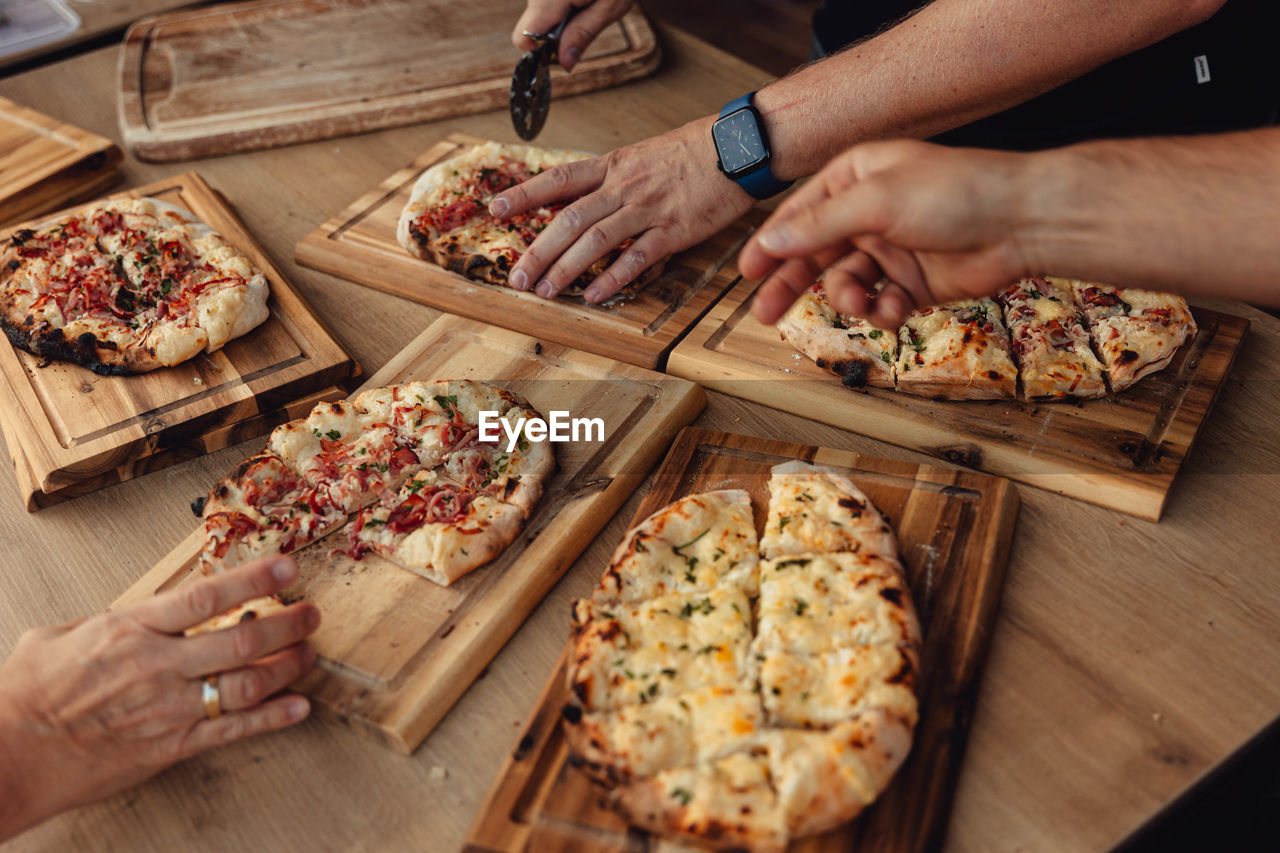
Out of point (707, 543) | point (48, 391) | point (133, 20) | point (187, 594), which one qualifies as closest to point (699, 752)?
point (707, 543)

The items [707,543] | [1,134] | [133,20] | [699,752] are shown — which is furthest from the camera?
[133,20]

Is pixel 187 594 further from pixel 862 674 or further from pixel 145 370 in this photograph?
pixel 862 674

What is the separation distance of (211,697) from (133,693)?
0.42 ft

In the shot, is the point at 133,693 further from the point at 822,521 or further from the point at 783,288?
the point at 783,288

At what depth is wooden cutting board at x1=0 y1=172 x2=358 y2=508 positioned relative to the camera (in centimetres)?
234

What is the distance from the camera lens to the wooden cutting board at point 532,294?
2.67m

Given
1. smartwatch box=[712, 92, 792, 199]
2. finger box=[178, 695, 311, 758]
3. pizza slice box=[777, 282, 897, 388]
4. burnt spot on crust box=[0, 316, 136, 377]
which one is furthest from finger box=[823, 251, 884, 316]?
burnt spot on crust box=[0, 316, 136, 377]

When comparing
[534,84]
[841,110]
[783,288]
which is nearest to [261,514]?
[783,288]

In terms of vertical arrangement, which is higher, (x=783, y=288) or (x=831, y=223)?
(x=831, y=223)

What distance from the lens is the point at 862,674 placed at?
168cm

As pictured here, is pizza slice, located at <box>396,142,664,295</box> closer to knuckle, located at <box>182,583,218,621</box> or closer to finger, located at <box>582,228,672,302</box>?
finger, located at <box>582,228,672,302</box>

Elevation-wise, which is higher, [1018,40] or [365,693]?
[1018,40]

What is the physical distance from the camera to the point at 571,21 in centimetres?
333

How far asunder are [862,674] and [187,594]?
48.6 inches
